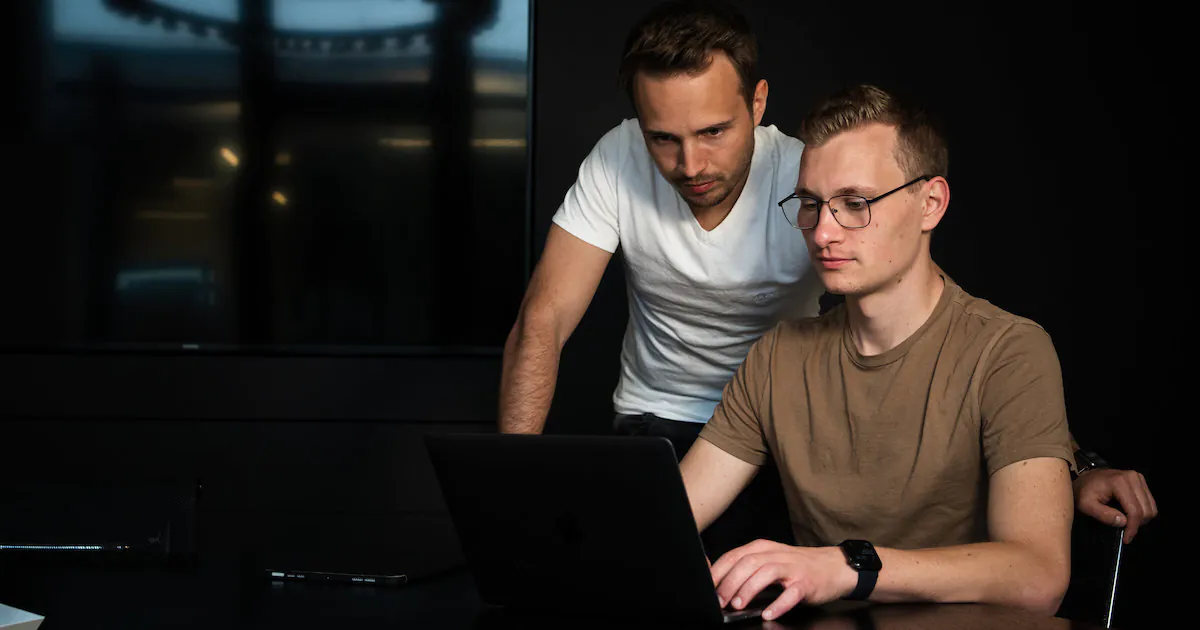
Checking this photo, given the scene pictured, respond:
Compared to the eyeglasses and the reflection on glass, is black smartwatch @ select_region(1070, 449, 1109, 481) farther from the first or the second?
the reflection on glass

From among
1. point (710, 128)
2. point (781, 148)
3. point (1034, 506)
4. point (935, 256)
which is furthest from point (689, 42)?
point (935, 256)

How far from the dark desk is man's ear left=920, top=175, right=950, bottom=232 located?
0.64m

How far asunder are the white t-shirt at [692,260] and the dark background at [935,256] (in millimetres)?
1408

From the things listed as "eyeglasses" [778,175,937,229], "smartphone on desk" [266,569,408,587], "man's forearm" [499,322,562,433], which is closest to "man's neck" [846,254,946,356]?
"eyeglasses" [778,175,937,229]

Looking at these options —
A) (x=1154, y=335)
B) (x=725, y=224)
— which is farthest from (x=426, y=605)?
(x=1154, y=335)

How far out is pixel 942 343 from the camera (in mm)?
1828

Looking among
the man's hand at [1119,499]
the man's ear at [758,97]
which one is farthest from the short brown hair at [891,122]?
the man's hand at [1119,499]

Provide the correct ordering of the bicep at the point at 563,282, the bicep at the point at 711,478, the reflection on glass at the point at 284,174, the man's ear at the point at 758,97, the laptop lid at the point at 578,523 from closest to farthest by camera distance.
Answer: the laptop lid at the point at 578,523
the bicep at the point at 711,478
the man's ear at the point at 758,97
the bicep at the point at 563,282
the reflection on glass at the point at 284,174

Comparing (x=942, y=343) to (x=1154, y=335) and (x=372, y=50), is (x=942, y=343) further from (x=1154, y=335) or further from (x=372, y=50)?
(x=372, y=50)

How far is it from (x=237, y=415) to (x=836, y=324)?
2587 mm

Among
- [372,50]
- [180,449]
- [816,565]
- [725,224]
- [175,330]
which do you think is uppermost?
[372,50]

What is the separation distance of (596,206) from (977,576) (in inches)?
45.9

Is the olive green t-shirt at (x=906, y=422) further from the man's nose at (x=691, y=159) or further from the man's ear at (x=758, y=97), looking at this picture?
the man's ear at (x=758, y=97)

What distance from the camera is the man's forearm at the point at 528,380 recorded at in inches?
89.9
